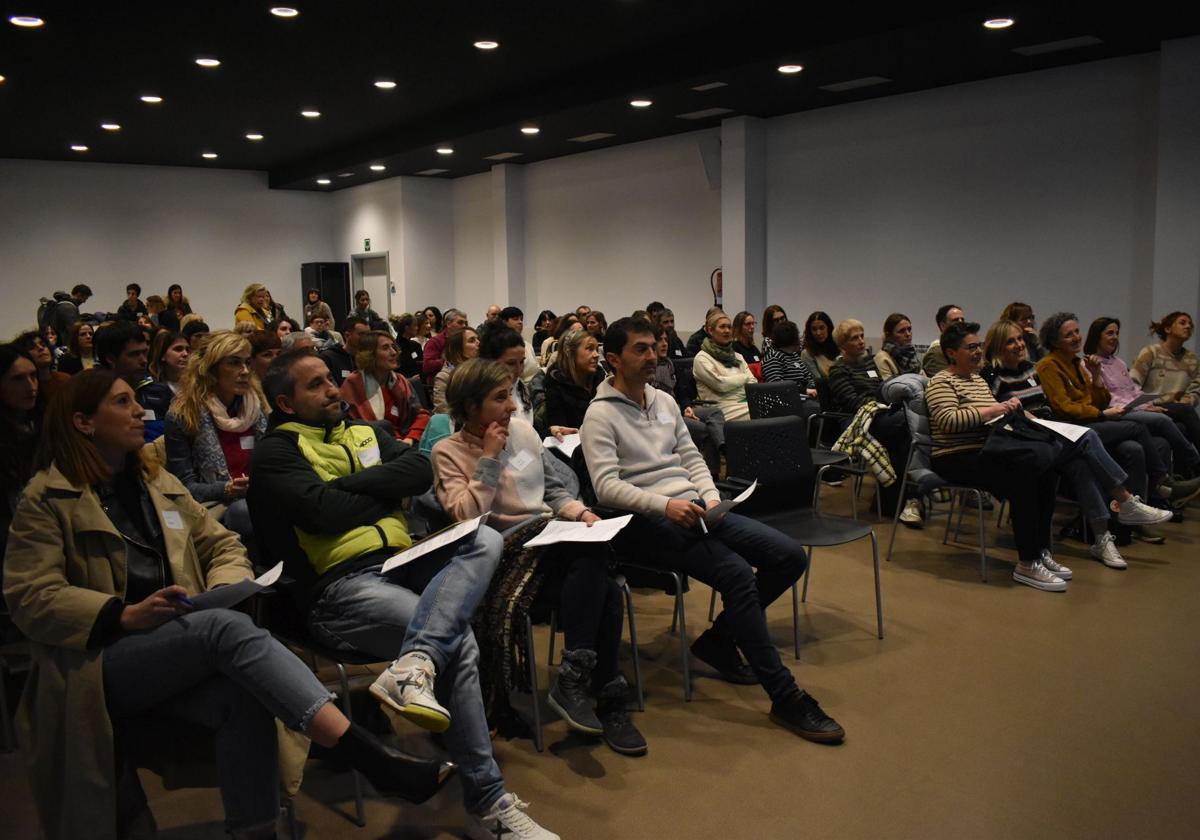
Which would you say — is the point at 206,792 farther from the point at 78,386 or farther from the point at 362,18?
the point at 362,18

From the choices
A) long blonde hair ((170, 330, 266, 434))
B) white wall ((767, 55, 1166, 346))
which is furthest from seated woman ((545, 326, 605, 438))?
white wall ((767, 55, 1166, 346))

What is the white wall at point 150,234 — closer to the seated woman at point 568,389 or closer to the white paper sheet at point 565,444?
the seated woman at point 568,389

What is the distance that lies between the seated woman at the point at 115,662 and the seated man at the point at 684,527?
1.22 m

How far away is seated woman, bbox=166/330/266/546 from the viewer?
11.1ft

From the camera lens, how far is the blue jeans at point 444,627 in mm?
2469

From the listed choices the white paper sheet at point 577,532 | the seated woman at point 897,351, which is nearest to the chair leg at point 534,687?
the white paper sheet at point 577,532

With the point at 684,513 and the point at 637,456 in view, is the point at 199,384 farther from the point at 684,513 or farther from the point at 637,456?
the point at 684,513

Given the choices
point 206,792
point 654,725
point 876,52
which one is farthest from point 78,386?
point 876,52

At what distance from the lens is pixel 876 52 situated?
723 cm

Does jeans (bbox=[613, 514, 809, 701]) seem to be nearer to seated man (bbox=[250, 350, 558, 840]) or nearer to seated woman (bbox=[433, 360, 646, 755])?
seated woman (bbox=[433, 360, 646, 755])

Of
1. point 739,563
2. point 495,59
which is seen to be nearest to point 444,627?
point 739,563

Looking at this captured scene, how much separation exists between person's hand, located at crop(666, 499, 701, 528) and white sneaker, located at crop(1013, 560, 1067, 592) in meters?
2.19

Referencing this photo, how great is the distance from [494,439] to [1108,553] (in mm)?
3545

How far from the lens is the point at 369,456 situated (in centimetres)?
297
